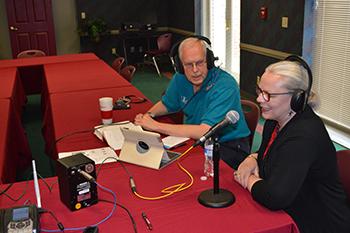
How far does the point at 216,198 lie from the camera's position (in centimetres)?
147

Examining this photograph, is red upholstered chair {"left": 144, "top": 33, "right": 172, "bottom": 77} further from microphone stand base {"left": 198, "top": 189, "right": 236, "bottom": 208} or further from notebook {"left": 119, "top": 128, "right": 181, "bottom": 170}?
microphone stand base {"left": 198, "top": 189, "right": 236, "bottom": 208}

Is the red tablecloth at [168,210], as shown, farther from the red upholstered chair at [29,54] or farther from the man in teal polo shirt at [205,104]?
the red upholstered chair at [29,54]

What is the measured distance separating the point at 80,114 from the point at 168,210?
1476 millimetres

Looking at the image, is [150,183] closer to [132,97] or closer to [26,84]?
[132,97]

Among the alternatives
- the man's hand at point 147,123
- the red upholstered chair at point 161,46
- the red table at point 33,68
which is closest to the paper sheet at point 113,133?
the man's hand at point 147,123

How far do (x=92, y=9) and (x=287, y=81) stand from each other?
7664mm

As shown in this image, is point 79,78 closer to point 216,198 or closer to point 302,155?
point 216,198

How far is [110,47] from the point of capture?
8852 mm

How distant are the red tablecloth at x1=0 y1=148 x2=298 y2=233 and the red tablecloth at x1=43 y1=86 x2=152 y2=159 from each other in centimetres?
50

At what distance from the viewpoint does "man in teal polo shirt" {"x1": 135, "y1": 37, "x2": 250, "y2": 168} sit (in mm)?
2148

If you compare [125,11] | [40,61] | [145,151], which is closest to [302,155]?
[145,151]

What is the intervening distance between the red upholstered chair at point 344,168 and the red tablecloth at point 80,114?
115 centimetres

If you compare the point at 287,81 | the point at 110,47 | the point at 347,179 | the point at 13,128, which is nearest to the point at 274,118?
the point at 287,81

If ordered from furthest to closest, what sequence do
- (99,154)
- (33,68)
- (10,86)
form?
1. (33,68)
2. (10,86)
3. (99,154)
